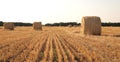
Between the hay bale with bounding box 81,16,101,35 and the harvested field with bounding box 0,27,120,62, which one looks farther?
the hay bale with bounding box 81,16,101,35

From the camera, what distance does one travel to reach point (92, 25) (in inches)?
958

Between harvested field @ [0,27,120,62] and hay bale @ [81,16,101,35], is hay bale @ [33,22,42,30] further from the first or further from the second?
harvested field @ [0,27,120,62]

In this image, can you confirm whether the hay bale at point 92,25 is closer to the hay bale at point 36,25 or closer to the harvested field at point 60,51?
the harvested field at point 60,51

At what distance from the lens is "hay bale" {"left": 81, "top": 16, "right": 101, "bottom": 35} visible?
2425cm

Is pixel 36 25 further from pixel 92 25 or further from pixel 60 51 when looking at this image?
pixel 60 51

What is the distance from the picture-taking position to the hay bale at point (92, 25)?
79.6 ft

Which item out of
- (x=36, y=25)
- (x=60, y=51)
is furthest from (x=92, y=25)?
(x=36, y=25)

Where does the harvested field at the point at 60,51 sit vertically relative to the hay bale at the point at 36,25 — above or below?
above

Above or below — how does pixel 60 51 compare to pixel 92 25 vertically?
below

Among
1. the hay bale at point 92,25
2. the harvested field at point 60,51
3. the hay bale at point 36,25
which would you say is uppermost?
the hay bale at point 92,25

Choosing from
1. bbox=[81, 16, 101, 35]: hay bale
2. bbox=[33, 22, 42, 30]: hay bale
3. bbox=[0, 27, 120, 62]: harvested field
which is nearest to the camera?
bbox=[0, 27, 120, 62]: harvested field

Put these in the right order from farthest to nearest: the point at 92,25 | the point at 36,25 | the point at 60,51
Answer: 1. the point at 36,25
2. the point at 92,25
3. the point at 60,51

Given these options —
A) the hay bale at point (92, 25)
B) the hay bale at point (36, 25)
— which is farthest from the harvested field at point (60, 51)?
the hay bale at point (36, 25)

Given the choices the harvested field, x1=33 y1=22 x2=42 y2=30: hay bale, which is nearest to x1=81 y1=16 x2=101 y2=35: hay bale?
the harvested field
